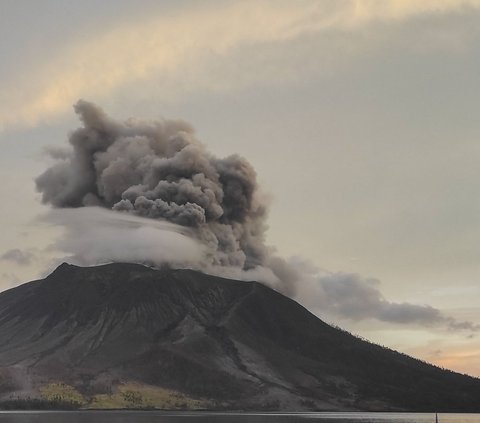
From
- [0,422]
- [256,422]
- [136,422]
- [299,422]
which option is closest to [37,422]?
[0,422]

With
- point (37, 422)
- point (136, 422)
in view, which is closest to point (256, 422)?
point (136, 422)

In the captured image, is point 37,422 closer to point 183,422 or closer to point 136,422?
point 136,422

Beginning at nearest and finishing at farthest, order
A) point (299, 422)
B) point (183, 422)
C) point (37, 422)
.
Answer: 1. point (37, 422)
2. point (183, 422)
3. point (299, 422)

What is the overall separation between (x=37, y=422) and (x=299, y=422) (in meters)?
72.0

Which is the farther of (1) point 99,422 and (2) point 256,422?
(2) point 256,422

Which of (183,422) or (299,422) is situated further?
(299,422)

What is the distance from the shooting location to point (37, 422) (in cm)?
15988

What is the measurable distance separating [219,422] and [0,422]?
54.6 m

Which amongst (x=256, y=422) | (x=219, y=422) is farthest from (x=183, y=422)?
(x=256, y=422)

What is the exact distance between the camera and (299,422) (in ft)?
620

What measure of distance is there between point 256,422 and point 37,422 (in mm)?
58656

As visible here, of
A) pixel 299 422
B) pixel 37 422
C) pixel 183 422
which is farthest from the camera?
pixel 299 422

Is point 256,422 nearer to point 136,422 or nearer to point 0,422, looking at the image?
point 136,422

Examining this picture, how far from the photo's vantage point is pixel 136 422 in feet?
547
